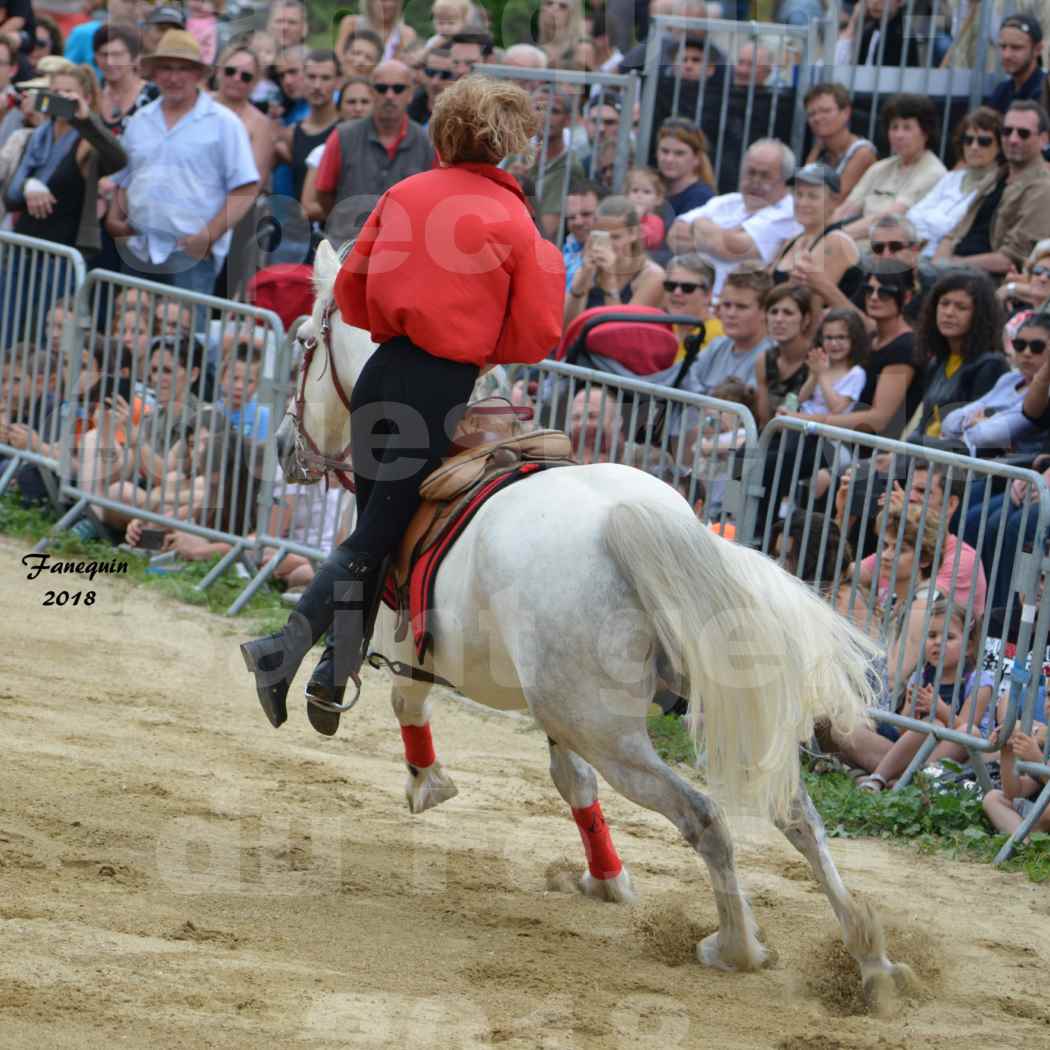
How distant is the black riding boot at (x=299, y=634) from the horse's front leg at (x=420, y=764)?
678 mm

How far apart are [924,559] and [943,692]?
2.00 ft

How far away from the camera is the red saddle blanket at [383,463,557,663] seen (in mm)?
5637

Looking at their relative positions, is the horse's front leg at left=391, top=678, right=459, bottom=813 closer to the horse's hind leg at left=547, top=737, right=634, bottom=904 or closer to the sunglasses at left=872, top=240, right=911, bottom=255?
the horse's hind leg at left=547, top=737, right=634, bottom=904

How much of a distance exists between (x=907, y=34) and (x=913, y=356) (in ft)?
13.3

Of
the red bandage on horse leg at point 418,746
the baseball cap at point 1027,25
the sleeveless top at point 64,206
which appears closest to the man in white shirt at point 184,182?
the sleeveless top at point 64,206

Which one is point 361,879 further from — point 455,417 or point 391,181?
point 391,181

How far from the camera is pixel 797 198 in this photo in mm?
11055

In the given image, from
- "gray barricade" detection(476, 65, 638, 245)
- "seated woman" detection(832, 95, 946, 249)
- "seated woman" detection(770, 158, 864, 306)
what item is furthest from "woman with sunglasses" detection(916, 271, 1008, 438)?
"gray barricade" detection(476, 65, 638, 245)

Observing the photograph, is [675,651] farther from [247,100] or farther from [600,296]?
[247,100]

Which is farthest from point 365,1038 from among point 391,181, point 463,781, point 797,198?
point 391,181

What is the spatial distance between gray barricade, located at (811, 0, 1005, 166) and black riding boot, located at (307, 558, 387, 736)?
7500 mm

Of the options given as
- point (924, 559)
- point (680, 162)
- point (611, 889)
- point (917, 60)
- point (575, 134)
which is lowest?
point (611, 889)

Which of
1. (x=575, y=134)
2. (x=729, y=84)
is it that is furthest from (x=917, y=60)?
(x=575, y=134)

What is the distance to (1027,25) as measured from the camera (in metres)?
11.4
